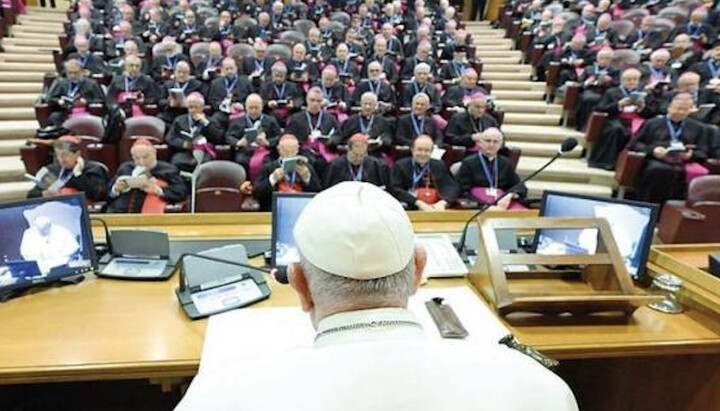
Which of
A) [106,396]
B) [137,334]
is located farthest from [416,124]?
[137,334]

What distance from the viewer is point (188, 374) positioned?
4.87 ft

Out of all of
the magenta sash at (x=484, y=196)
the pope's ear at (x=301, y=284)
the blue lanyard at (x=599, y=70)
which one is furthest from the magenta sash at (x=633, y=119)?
the pope's ear at (x=301, y=284)

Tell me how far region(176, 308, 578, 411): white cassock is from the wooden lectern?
96 cm

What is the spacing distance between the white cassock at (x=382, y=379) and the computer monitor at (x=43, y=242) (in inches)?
53.6

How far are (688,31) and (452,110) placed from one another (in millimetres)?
4583

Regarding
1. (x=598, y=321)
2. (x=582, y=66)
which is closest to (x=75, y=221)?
(x=598, y=321)

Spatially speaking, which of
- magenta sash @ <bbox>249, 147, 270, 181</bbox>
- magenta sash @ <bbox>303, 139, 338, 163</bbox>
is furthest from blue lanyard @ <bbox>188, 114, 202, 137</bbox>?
magenta sash @ <bbox>303, 139, 338, 163</bbox>

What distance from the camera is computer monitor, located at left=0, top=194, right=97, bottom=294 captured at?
71.0 inches

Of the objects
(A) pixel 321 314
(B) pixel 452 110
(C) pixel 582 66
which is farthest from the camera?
(C) pixel 582 66

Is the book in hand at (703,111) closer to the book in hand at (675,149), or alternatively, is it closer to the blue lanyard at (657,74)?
the blue lanyard at (657,74)

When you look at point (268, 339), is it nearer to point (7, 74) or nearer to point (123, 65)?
point (123, 65)

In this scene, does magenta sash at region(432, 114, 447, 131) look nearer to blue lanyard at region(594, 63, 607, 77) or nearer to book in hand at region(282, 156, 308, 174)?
blue lanyard at region(594, 63, 607, 77)

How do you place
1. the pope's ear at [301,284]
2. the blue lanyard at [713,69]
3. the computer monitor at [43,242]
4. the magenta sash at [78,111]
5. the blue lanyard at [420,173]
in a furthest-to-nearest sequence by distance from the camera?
1. the blue lanyard at [713,69]
2. the magenta sash at [78,111]
3. the blue lanyard at [420,173]
4. the computer monitor at [43,242]
5. the pope's ear at [301,284]

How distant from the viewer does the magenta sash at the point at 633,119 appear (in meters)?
6.02
